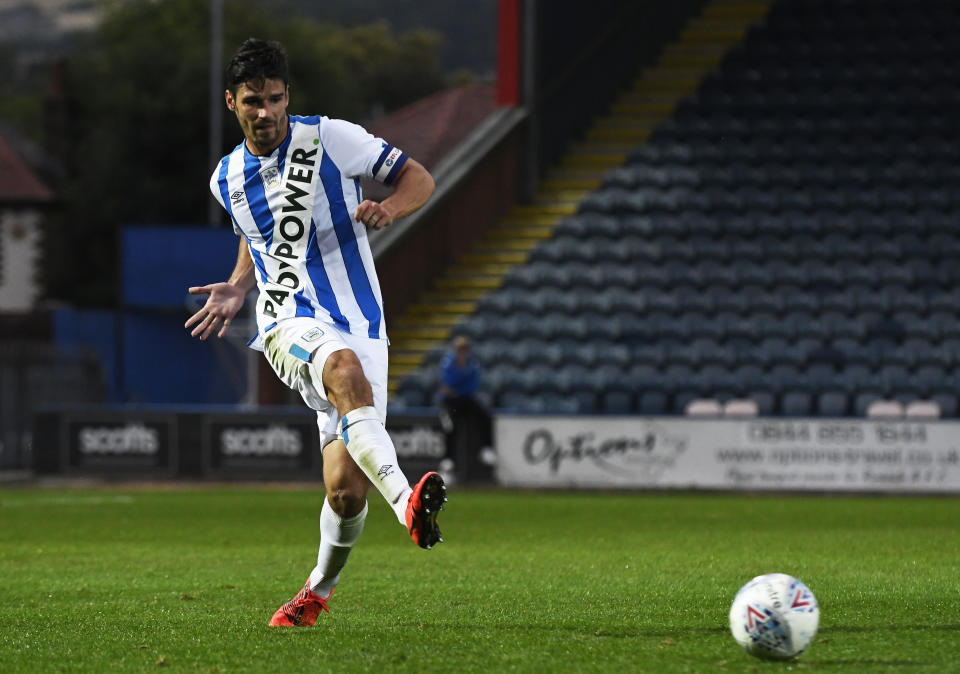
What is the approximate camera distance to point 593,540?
35.9 feet

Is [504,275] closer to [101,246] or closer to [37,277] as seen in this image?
[37,277]

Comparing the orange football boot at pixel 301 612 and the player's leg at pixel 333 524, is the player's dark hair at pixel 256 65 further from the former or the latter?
the orange football boot at pixel 301 612

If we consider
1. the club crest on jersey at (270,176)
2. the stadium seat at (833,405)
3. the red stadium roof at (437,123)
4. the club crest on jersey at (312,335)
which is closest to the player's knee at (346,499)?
the club crest on jersey at (312,335)

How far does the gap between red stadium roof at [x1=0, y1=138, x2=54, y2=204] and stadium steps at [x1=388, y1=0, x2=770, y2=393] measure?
26937 mm

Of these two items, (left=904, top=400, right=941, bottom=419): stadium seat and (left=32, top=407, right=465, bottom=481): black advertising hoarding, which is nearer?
(left=904, top=400, right=941, bottom=419): stadium seat

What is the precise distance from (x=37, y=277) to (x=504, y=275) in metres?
28.6

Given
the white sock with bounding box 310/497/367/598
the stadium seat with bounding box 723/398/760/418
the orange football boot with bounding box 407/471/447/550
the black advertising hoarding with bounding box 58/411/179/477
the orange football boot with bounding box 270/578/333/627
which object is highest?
the orange football boot with bounding box 407/471/447/550

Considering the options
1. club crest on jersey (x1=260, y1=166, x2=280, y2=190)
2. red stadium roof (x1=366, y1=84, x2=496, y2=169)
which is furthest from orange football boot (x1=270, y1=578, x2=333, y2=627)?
red stadium roof (x1=366, y1=84, x2=496, y2=169)

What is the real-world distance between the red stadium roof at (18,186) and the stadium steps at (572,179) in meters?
26.9

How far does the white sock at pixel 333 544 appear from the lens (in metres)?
5.97

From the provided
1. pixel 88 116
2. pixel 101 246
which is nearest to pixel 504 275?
pixel 101 246

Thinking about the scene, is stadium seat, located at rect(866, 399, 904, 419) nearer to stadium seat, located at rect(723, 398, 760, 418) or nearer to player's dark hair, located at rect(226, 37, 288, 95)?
stadium seat, located at rect(723, 398, 760, 418)

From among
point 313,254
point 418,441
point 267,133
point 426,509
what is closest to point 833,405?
point 418,441

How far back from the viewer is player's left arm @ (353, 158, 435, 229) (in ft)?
18.2
